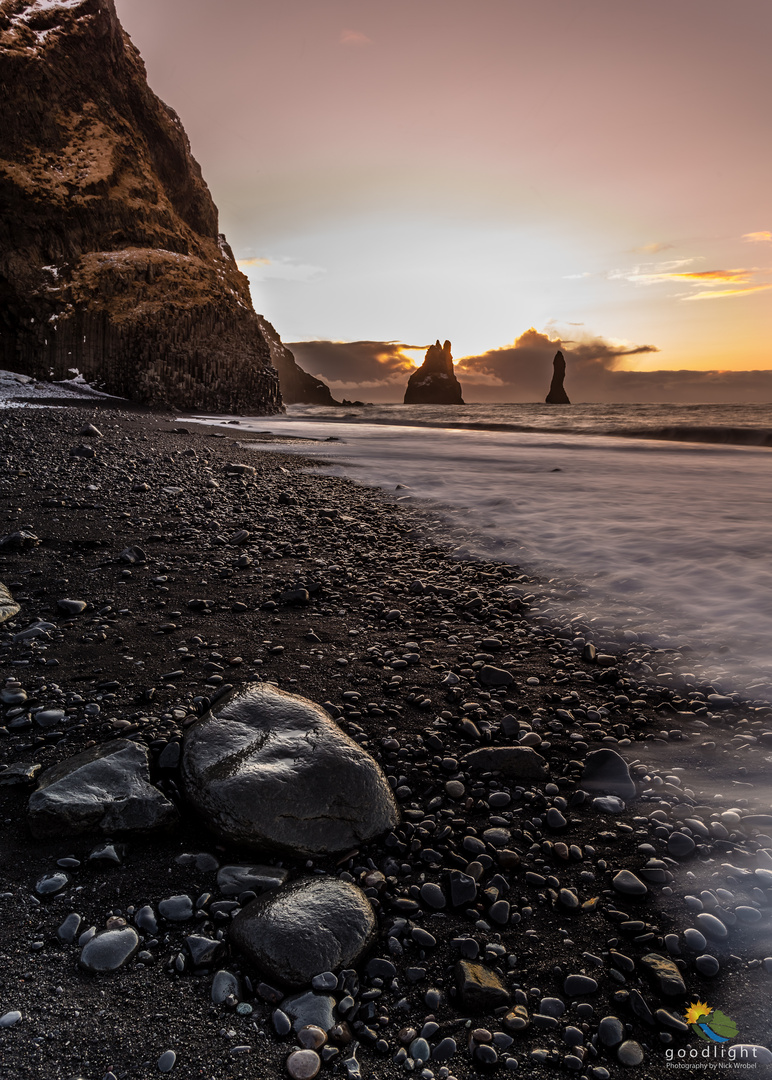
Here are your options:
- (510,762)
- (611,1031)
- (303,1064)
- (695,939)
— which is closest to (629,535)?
(510,762)

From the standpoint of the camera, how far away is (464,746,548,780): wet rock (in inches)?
97.9

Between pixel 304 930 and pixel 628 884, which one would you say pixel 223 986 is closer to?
pixel 304 930

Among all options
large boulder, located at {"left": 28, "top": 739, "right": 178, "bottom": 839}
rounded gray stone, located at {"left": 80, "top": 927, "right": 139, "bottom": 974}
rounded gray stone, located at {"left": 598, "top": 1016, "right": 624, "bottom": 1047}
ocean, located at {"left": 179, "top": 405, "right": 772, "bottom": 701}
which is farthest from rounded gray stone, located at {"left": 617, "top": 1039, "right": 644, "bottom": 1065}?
ocean, located at {"left": 179, "top": 405, "right": 772, "bottom": 701}

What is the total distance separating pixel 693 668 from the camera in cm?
346

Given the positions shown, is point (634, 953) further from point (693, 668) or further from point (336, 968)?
point (693, 668)

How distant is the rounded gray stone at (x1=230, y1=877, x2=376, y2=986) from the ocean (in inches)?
101

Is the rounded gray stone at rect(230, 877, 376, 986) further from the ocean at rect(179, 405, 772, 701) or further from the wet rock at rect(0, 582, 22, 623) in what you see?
the wet rock at rect(0, 582, 22, 623)

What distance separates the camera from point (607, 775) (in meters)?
2.46

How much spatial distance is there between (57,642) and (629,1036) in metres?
3.32

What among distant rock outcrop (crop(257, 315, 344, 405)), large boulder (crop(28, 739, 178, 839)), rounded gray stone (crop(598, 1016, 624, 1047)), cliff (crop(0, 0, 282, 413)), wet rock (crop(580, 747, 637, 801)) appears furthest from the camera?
distant rock outcrop (crop(257, 315, 344, 405))

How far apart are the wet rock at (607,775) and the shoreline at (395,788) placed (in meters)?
0.08

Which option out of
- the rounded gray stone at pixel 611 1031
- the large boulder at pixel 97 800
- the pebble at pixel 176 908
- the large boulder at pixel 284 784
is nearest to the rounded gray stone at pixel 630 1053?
the rounded gray stone at pixel 611 1031

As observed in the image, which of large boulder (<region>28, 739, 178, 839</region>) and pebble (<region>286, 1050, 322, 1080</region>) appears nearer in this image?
pebble (<region>286, 1050, 322, 1080</region>)

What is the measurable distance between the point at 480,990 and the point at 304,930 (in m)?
0.55
